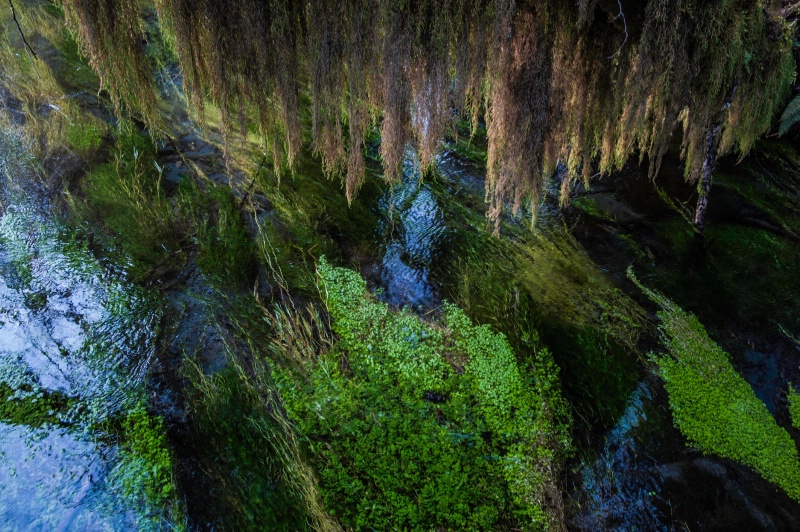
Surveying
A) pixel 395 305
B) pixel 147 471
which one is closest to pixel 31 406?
pixel 147 471

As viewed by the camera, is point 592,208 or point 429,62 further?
point 592,208

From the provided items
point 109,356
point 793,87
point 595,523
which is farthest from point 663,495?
point 793,87

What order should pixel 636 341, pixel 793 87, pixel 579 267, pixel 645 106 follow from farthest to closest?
pixel 793 87
pixel 579 267
pixel 636 341
pixel 645 106

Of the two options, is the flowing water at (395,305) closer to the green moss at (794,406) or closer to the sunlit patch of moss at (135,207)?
the green moss at (794,406)

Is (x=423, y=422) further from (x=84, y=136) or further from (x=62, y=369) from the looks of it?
(x=84, y=136)

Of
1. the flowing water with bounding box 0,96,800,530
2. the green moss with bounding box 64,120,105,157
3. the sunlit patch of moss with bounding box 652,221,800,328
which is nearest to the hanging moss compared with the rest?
the flowing water with bounding box 0,96,800,530

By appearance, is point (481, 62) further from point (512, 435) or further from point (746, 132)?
point (746, 132)
